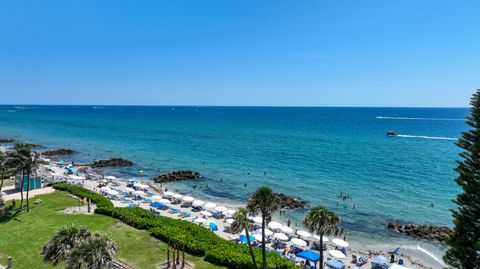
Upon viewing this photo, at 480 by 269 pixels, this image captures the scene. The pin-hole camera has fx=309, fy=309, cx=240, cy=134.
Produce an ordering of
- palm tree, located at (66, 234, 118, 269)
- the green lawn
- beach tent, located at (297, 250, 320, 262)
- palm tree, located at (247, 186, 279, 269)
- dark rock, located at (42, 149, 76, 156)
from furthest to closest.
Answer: dark rock, located at (42, 149, 76, 156) < beach tent, located at (297, 250, 320, 262) < the green lawn < palm tree, located at (247, 186, 279, 269) < palm tree, located at (66, 234, 118, 269)

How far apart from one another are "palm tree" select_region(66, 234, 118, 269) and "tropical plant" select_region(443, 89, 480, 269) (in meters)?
19.6

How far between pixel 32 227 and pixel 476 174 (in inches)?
1345

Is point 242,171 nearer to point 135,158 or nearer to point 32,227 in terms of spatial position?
point 135,158

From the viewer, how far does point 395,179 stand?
→ 177 feet

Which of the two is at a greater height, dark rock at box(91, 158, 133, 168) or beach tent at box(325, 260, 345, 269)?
dark rock at box(91, 158, 133, 168)

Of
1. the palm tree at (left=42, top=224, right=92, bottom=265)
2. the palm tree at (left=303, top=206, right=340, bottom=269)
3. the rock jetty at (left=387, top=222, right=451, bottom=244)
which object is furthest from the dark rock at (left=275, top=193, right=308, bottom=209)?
the palm tree at (left=42, top=224, right=92, bottom=265)

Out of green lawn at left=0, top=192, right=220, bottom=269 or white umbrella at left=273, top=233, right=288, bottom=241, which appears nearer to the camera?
green lawn at left=0, top=192, right=220, bottom=269

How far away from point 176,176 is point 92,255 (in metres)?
40.7

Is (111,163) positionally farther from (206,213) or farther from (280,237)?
(280,237)

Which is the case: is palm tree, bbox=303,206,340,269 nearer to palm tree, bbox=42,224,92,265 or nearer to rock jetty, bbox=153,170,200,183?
palm tree, bbox=42,224,92,265

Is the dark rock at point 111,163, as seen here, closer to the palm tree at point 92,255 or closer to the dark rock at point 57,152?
the dark rock at point 57,152

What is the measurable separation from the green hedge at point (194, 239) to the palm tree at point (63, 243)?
30.1 feet

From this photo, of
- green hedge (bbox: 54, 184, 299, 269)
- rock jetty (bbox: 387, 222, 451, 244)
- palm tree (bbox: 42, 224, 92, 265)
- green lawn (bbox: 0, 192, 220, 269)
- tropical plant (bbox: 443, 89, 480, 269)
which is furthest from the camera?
rock jetty (bbox: 387, 222, 451, 244)

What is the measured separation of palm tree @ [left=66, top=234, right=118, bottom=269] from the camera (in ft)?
45.9
